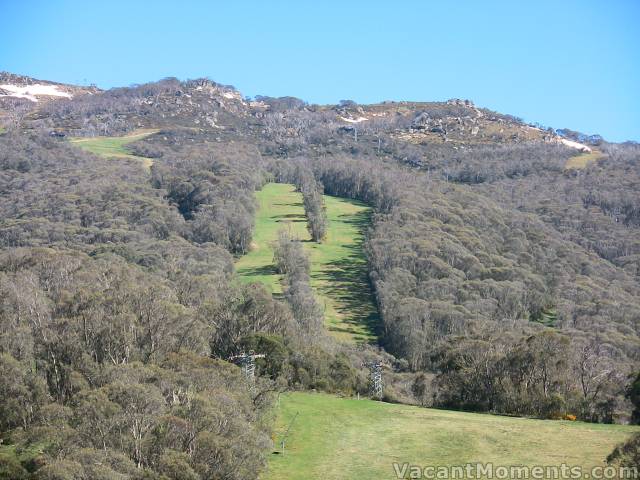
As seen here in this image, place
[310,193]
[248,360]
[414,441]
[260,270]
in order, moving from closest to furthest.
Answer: [414,441] < [248,360] < [260,270] < [310,193]

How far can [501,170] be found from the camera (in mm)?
193875

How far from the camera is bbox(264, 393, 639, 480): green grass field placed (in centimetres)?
3397

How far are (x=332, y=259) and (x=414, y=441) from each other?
228 feet

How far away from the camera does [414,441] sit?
38.2 meters

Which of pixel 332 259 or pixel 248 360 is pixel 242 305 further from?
pixel 332 259

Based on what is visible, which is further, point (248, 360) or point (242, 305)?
point (242, 305)

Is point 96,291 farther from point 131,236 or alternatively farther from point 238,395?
point 131,236

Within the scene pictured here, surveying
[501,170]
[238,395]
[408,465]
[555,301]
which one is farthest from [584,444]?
[501,170]

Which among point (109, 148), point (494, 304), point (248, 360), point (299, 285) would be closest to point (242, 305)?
point (248, 360)

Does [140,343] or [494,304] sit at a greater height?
[140,343]

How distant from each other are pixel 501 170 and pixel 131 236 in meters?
116

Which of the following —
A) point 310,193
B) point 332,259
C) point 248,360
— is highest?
point 310,193

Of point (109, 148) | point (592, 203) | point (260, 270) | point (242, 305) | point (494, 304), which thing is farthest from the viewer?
point (109, 148)

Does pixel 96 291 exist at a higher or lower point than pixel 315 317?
higher
